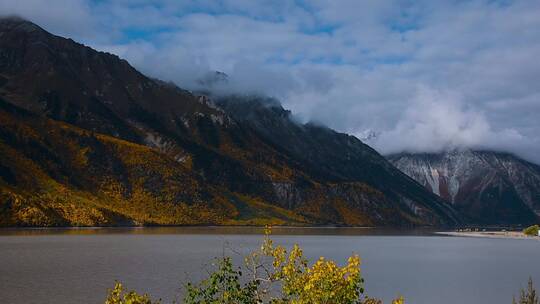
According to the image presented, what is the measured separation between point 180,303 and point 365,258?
92624mm

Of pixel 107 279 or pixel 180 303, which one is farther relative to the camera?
pixel 107 279

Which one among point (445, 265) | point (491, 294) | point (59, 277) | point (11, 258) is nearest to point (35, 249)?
point (11, 258)

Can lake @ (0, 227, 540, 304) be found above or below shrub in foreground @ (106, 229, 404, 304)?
below

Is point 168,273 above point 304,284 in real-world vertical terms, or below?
below

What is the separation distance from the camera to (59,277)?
106562 millimetres

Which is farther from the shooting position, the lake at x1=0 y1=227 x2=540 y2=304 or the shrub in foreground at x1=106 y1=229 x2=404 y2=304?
the lake at x1=0 y1=227 x2=540 y2=304

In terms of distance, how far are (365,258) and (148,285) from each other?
76123mm

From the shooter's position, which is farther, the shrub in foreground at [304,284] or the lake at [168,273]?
the lake at [168,273]

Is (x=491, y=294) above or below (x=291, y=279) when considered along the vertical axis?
below

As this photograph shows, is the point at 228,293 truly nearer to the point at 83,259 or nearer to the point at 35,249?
the point at 83,259

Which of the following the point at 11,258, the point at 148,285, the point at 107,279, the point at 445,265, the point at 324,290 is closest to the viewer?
the point at 324,290

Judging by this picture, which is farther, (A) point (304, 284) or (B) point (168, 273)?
(B) point (168, 273)

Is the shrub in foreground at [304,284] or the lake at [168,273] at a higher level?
the shrub in foreground at [304,284]

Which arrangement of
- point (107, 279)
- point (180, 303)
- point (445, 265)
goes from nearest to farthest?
point (180, 303)
point (107, 279)
point (445, 265)
